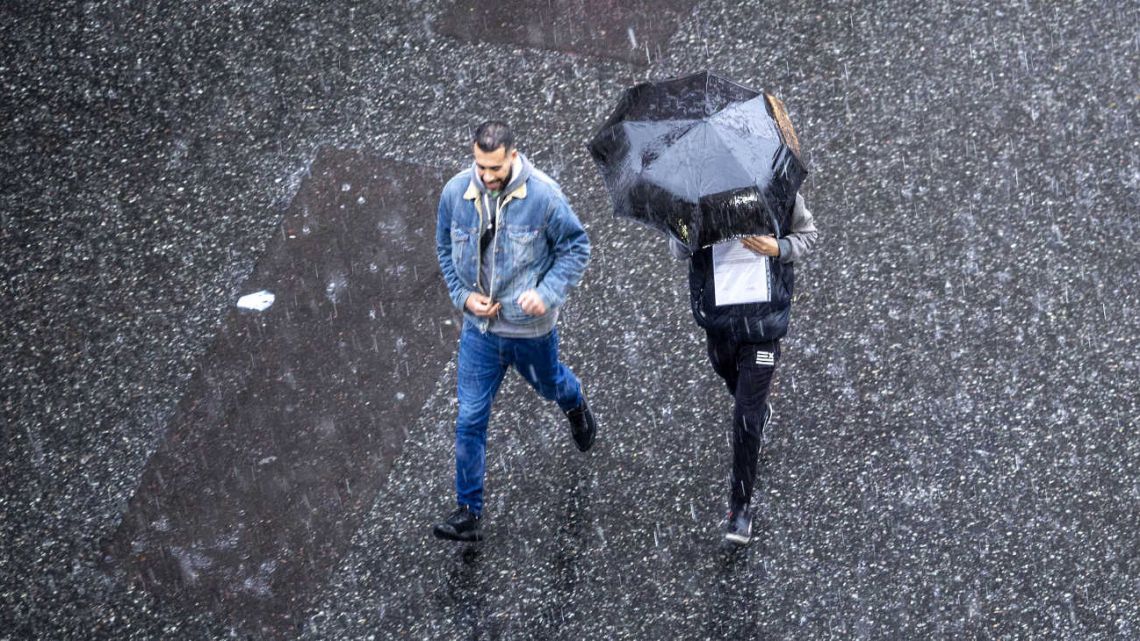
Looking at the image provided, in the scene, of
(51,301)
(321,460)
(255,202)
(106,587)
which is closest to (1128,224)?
(321,460)

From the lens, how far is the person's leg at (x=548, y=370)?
542 centimetres

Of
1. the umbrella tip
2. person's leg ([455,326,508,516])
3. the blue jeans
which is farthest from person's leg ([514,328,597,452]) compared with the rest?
the umbrella tip

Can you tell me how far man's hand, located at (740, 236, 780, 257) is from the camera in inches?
191

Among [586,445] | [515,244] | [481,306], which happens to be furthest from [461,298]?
[586,445]

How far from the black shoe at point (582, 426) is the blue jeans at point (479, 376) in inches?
14.3

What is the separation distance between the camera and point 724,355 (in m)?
5.28

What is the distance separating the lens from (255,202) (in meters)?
7.54

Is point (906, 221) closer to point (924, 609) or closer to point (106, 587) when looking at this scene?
point (924, 609)

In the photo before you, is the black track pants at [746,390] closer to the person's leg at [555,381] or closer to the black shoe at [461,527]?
the person's leg at [555,381]

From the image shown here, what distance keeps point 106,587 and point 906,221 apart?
460cm

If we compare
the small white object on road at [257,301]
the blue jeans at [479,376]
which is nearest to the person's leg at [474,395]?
the blue jeans at [479,376]

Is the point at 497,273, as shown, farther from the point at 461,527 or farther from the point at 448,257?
the point at 461,527

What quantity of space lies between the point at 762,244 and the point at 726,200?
0.31 meters

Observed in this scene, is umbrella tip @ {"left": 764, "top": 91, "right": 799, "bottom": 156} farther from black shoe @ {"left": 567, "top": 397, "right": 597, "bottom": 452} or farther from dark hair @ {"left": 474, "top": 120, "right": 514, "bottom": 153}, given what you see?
black shoe @ {"left": 567, "top": 397, "right": 597, "bottom": 452}
